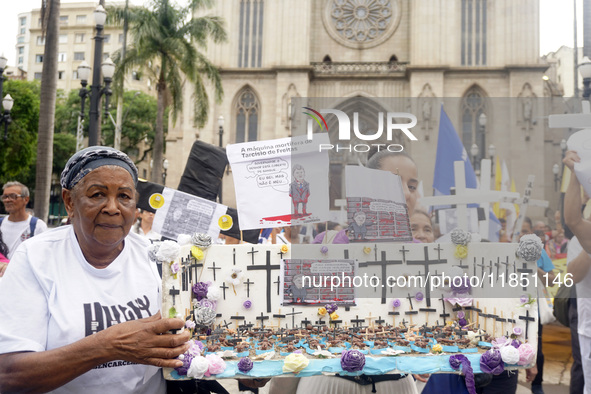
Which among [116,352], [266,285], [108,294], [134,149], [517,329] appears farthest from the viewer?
[134,149]

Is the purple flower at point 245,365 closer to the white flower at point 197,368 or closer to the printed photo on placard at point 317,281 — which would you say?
the white flower at point 197,368

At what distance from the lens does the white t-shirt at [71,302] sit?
175 cm

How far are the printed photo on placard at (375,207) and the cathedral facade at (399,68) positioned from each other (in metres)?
26.1

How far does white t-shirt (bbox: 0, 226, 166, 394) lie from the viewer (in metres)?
1.75

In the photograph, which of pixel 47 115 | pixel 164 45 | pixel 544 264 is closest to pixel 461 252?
pixel 544 264

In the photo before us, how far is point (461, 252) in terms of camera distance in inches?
96.4

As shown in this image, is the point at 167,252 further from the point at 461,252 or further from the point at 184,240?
the point at 461,252

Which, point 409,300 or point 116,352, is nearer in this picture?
point 116,352

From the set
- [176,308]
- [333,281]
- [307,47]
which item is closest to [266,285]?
[333,281]

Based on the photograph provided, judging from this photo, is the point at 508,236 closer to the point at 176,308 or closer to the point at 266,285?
the point at 266,285

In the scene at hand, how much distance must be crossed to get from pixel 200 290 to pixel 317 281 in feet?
1.88

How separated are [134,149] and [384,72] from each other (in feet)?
88.8

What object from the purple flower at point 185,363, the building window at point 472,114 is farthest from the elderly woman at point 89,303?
the building window at point 472,114

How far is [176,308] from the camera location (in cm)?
202
